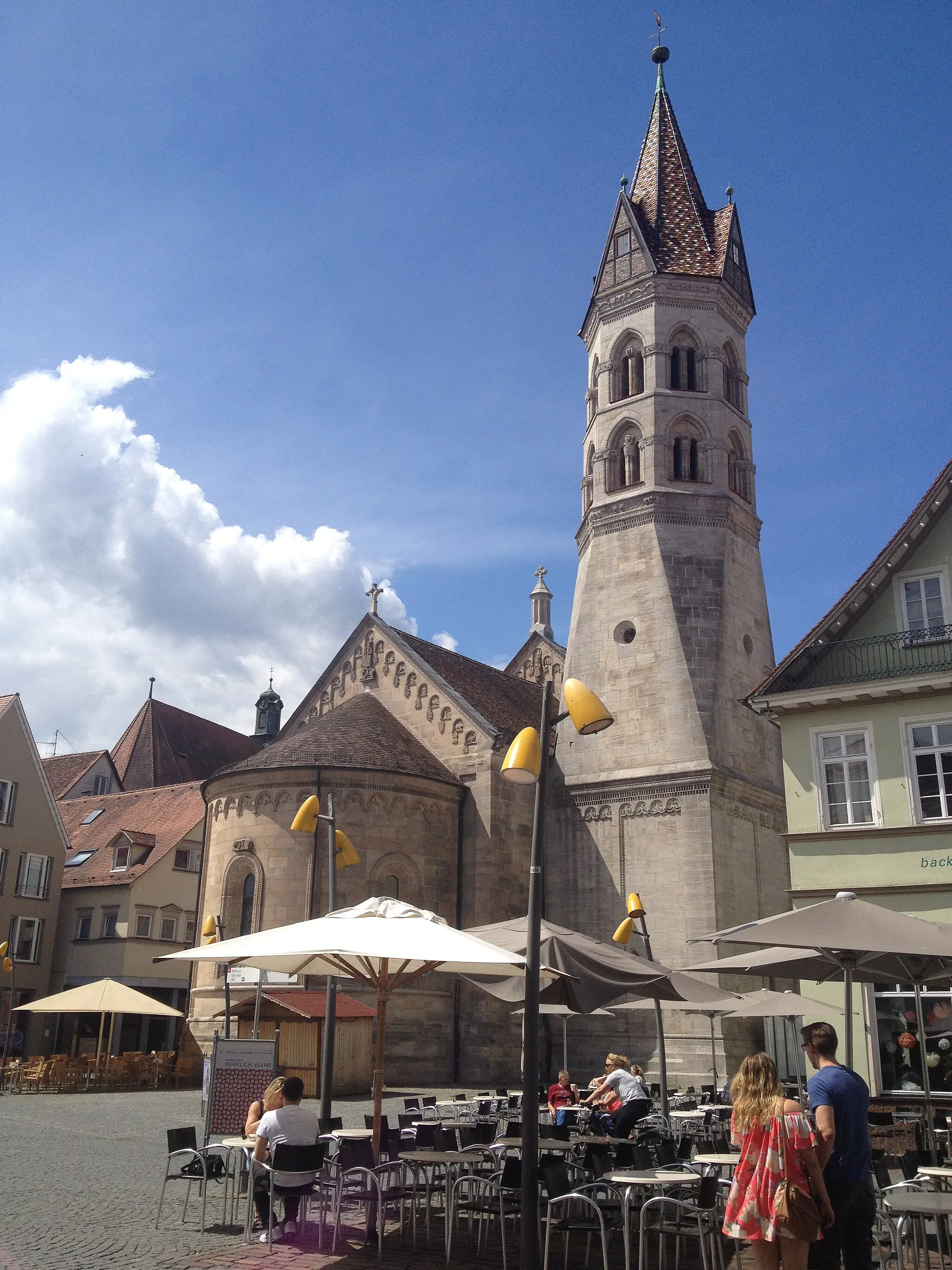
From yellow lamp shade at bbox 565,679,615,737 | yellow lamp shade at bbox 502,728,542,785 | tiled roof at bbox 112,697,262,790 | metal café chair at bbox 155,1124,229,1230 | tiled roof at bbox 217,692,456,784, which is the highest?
tiled roof at bbox 112,697,262,790

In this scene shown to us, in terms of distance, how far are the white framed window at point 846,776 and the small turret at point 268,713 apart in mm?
59266

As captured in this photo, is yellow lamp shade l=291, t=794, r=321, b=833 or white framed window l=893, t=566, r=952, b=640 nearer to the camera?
yellow lamp shade l=291, t=794, r=321, b=833

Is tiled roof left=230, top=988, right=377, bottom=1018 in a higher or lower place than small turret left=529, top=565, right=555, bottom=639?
lower

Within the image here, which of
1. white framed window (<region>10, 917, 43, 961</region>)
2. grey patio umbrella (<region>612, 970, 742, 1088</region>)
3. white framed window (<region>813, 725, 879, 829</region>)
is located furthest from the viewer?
white framed window (<region>10, 917, 43, 961</region>)

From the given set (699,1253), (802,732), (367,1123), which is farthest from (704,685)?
(699,1253)

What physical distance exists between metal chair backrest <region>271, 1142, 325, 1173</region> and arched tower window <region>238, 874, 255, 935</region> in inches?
Result: 848

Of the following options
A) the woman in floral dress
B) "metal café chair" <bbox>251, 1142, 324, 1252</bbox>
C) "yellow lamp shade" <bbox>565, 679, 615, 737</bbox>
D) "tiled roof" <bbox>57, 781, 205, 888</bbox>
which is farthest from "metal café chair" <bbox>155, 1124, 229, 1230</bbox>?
"tiled roof" <bbox>57, 781, 205, 888</bbox>

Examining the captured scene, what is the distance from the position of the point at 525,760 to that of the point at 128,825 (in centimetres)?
4199

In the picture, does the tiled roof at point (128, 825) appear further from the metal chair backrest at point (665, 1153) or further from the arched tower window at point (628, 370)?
the metal chair backrest at point (665, 1153)

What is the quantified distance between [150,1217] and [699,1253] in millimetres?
5306

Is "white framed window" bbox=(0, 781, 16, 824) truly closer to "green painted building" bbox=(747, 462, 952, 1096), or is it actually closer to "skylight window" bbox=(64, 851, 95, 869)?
"skylight window" bbox=(64, 851, 95, 869)

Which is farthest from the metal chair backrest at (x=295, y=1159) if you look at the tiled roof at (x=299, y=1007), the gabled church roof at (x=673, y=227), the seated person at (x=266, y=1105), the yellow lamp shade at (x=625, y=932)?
the gabled church roof at (x=673, y=227)

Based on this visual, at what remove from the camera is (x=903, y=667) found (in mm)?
20875

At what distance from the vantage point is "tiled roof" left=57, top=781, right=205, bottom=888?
4481cm
